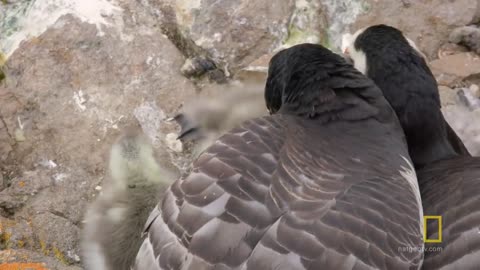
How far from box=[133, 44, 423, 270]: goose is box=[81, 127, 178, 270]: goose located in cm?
55

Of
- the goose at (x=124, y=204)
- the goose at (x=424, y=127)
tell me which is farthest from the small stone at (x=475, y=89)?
the goose at (x=124, y=204)

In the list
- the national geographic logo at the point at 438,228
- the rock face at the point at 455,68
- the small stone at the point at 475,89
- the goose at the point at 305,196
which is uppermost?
the goose at the point at 305,196

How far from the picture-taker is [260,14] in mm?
3215

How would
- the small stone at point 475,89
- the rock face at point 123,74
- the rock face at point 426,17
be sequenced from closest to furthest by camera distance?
the rock face at point 123,74
the small stone at point 475,89
the rock face at point 426,17

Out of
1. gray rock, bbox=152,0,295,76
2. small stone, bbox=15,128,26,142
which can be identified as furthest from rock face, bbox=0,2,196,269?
gray rock, bbox=152,0,295,76

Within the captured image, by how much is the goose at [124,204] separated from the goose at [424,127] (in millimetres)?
985

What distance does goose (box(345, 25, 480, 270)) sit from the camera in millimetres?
1993

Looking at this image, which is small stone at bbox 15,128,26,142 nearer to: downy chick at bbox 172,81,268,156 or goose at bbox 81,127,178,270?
goose at bbox 81,127,178,270

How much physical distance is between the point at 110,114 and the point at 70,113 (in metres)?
0.18

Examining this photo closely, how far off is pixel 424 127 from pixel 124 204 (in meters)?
1.23

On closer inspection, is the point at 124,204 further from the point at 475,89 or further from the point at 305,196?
the point at 475,89

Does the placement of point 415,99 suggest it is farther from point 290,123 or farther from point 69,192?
point 69,192

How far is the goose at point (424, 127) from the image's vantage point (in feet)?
6.54

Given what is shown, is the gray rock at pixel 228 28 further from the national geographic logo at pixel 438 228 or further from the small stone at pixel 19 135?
the national geographic logo at pixel 438 228
